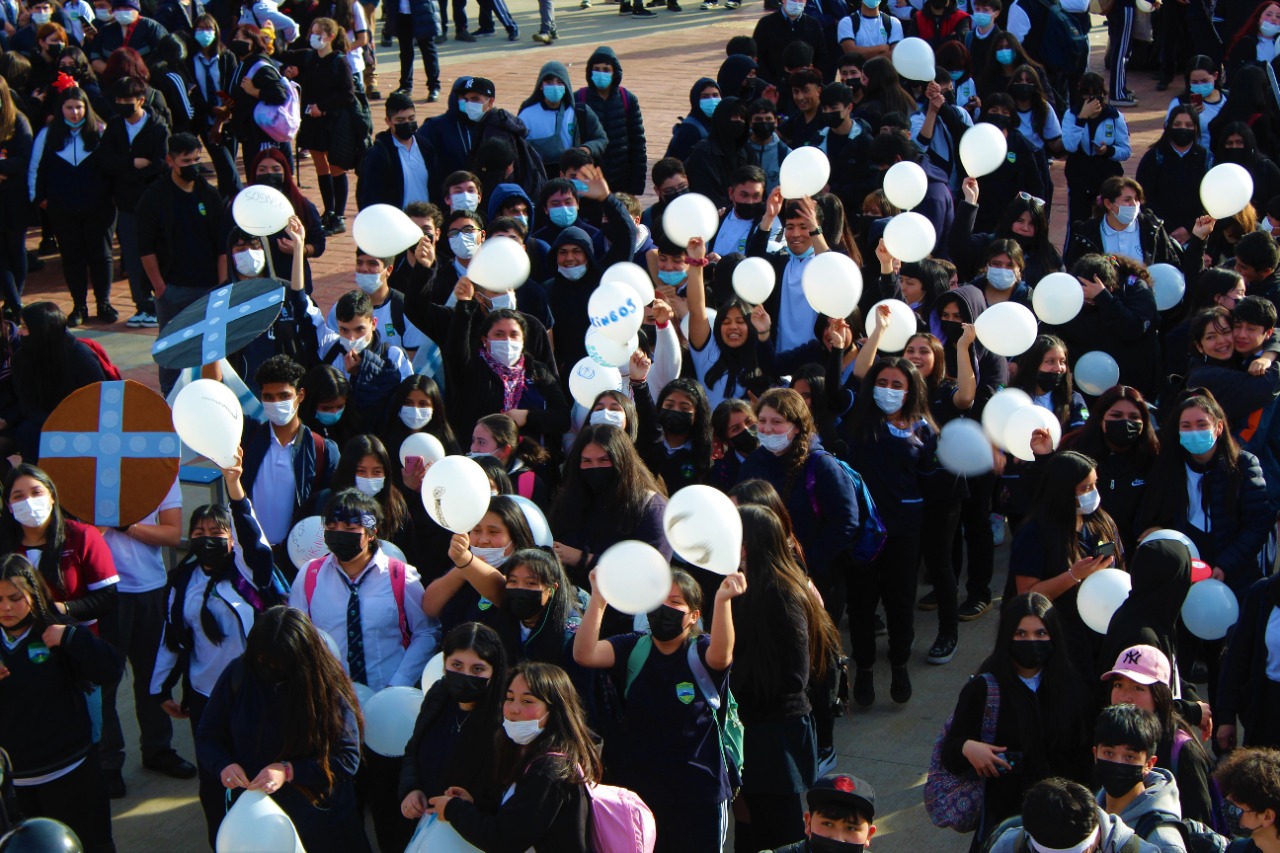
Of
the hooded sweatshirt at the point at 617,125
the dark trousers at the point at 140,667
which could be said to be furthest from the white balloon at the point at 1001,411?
the hooded sweatshirt at the point at 617,125

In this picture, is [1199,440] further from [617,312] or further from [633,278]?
[633,278]

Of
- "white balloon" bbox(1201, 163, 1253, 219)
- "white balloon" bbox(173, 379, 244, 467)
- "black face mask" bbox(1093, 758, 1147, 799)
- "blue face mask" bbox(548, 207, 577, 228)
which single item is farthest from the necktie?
"white balloon" bbox(1201, 163, 1253, 219)

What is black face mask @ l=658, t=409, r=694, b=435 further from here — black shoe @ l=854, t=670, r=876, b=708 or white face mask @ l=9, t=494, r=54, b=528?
white face mask @ l=9, t=494, r=54, b=528

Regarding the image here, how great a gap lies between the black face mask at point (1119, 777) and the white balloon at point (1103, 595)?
46.1 inches

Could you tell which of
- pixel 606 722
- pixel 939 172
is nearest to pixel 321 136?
pixel 939 172

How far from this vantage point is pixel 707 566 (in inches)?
198

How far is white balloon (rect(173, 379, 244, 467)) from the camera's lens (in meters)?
5.93

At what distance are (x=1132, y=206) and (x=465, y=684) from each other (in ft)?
18.4

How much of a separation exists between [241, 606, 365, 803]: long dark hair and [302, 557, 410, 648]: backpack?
653 millimetres

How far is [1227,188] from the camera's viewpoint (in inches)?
343

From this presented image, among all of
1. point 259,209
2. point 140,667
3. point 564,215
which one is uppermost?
point 259,209

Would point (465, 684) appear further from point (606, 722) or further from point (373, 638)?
point (373, 638)

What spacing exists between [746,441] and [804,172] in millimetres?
2173

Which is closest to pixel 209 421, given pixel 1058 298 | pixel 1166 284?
pixel 1058 298
